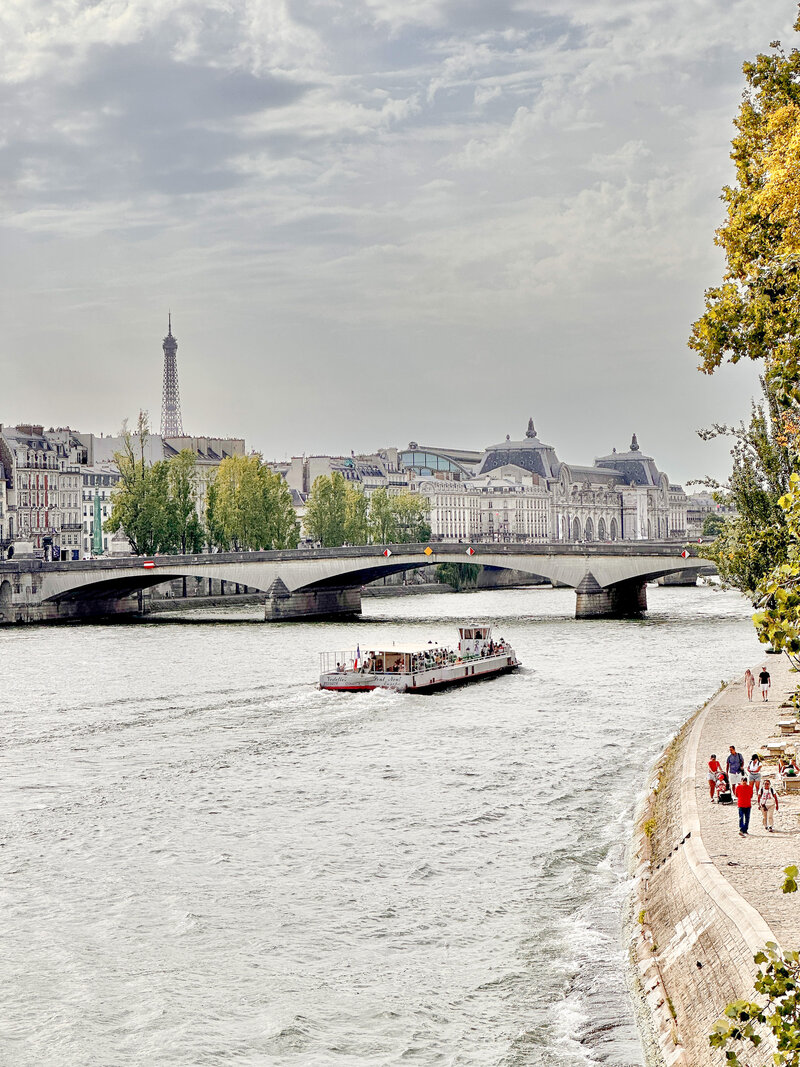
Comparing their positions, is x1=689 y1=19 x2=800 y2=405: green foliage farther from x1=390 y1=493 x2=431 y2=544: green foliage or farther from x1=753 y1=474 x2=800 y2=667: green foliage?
x1=390 y1=493 x2=431 y2=544: green foliage

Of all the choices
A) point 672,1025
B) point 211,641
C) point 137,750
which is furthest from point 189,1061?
point 211,641

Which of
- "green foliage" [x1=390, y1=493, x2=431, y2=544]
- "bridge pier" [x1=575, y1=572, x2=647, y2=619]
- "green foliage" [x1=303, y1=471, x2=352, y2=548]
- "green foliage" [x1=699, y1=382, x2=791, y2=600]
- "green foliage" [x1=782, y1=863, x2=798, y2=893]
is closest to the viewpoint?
"green foliage" [x1=782, y1=863, x2=798, y2=893]

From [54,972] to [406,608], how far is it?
7875 cm

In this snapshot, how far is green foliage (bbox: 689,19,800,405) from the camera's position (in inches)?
770

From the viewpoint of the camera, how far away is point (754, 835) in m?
20.2

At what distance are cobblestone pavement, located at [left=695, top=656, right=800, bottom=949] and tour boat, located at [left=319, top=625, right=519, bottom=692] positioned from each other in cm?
1691

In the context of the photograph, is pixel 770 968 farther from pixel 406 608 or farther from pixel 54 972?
pixel 406 608

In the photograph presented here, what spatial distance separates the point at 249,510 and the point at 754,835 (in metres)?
86.8

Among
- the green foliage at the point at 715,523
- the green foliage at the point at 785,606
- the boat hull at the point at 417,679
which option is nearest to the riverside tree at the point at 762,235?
the green foliage at the point at 785,606

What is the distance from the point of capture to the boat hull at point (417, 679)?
48.7m

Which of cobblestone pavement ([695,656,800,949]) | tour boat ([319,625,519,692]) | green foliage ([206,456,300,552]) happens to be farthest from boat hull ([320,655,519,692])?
→ green foliage ([206,456,300,552])

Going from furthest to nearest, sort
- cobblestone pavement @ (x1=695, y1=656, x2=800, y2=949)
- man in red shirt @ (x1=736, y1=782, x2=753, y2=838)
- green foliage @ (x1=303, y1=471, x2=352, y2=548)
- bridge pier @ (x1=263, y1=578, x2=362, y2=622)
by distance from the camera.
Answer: green foliage @ (x1=303, y1=471, x2=352, y2=548) < bridge pier @ (x1=263, y1=578, x2=362, y2=622) < man in red shirt @ (x1=736, y1=782, x2=753, y2=838) < cobblestone pavement @ (x1=695, y1=656, x2=800, y2=949)

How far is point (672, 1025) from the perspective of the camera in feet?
49.9

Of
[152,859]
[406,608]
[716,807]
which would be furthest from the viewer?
[406,608]
